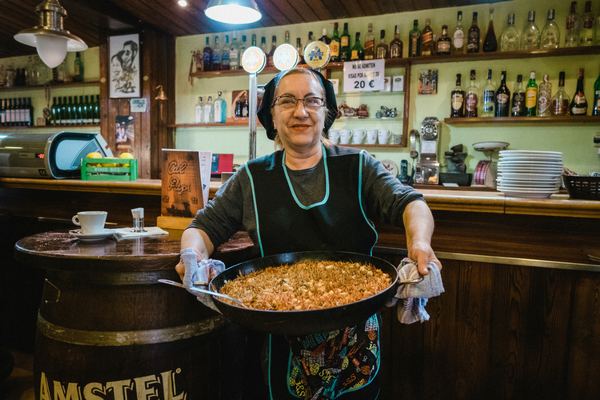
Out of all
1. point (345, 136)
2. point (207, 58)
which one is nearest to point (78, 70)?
point (207, 58)

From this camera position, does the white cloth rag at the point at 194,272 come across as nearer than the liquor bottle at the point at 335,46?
Yes

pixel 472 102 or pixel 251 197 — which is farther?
pixel 472 102

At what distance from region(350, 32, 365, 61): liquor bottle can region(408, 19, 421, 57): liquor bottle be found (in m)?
0.47

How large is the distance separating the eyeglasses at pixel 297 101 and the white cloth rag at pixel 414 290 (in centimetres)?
62

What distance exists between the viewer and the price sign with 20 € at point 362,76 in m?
3.68

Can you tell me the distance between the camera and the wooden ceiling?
143 inches

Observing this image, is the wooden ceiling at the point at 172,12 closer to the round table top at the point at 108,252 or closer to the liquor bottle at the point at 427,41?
the liquor bottle at the point at 427,41

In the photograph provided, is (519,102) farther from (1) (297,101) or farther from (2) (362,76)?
(1) (297,101)

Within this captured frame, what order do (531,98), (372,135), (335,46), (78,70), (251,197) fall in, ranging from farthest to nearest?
(78,70)
(335,46)
(372,135)
(531,98)
(251,197)

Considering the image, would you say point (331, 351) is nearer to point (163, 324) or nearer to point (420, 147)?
Answer: point (163, 324)

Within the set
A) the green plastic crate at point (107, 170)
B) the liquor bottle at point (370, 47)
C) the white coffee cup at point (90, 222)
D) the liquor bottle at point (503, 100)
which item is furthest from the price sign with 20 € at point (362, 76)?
the white coffee cup at point (90, 222)

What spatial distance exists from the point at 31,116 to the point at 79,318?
232 inches

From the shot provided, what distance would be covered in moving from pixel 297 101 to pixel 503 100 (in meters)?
2.92

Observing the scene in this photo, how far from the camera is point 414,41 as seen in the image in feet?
12.2
